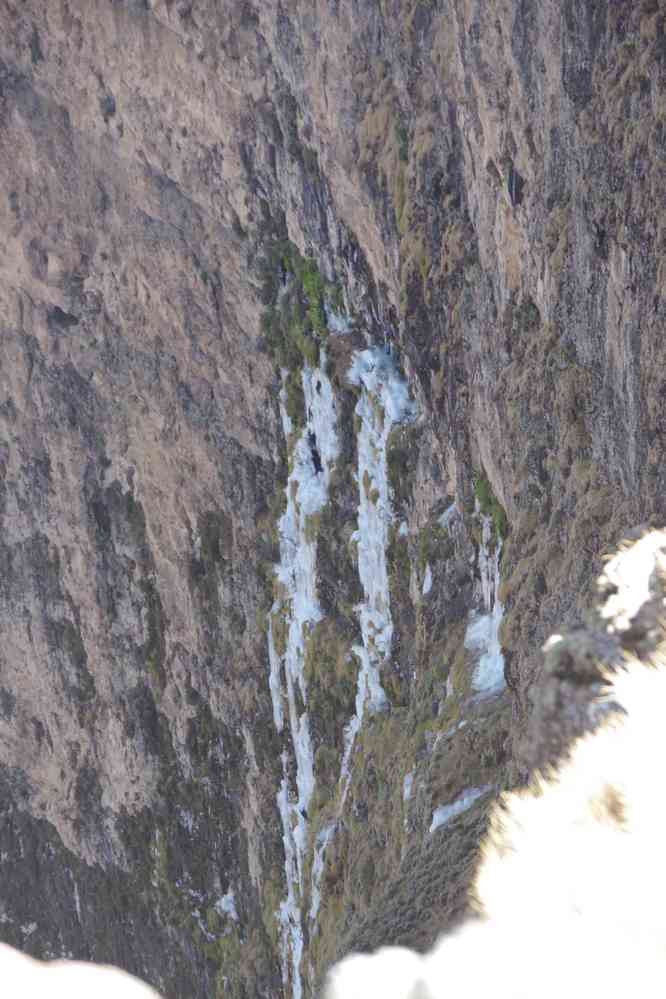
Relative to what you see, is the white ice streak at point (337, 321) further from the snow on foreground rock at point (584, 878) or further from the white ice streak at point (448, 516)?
the snow on foreground rock at point (584, 878)

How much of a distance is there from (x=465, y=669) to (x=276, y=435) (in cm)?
Answer: 1124

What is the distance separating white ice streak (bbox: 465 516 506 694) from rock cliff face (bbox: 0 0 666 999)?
7 cm

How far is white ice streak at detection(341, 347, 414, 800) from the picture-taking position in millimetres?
21266

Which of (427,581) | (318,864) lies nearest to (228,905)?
(318,864)

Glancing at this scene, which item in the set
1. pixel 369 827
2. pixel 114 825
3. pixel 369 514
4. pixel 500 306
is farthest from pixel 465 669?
pixel 114 825

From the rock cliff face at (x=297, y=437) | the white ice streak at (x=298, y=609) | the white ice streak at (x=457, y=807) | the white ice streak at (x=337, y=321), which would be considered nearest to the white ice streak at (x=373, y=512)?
the rock cliff face at (x=297, y=437)

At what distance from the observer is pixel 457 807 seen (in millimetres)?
12586

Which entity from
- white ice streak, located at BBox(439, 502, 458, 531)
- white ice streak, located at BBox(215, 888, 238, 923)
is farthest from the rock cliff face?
white ice streak, located at BBox(215, 888, 238, 923)

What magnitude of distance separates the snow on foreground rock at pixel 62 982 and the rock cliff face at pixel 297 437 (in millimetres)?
2922

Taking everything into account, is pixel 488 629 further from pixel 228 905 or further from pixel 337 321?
pixel 228 905

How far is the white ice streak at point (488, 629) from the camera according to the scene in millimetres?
15180

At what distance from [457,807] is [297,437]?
13610 millimetres

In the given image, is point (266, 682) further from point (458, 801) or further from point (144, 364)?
point (458, 801)

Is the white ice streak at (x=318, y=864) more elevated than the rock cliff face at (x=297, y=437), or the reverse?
the rock cliff face at (x=297, y=437)
